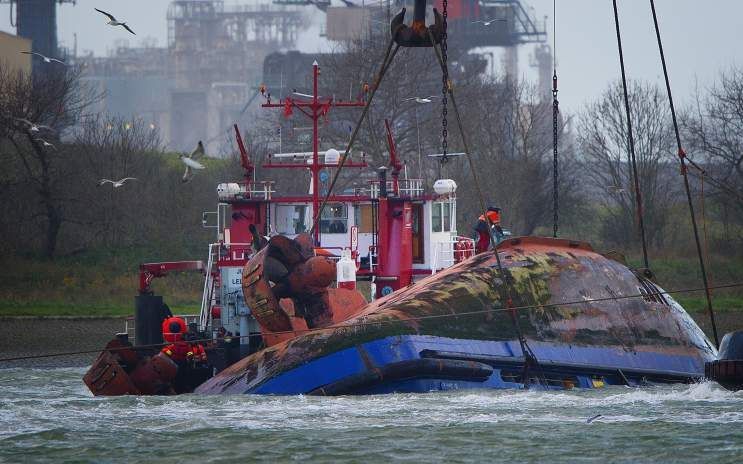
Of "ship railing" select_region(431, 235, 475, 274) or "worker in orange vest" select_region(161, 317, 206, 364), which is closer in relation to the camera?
"worker in orange vest" select_region(161, 317, 206, 364)

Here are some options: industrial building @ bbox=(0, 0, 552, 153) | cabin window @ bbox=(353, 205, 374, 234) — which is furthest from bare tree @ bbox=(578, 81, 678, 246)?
industrial building @ bbox=(0, 0, 552, 153)

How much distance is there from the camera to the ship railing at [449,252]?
31.0 metres

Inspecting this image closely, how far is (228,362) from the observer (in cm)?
2781

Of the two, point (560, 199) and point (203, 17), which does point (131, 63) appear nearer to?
point (203, 17)

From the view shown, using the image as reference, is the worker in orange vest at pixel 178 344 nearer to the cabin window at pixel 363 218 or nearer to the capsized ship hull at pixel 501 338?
the capsized ship hull at pixel 501 338

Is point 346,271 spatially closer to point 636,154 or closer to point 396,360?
point 396,360

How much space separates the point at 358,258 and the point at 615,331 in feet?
18.8

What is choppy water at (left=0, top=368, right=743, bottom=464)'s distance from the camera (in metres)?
20.2

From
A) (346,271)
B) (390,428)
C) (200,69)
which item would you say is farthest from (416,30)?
(200,69)

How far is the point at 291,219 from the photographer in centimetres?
3088

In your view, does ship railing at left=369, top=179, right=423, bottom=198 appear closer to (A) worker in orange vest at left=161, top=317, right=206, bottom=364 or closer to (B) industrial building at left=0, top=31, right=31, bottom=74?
(A) worker in orange vest at left=161, top=317, right=206, bottom=364

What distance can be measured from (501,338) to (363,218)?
5.96m

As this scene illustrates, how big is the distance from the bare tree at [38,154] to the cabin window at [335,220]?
23071mm

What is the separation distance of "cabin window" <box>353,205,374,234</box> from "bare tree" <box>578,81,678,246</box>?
2507 cm
